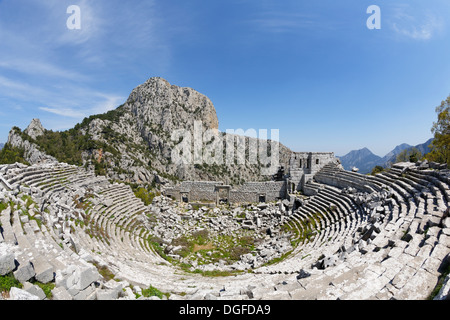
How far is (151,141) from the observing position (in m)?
74.1

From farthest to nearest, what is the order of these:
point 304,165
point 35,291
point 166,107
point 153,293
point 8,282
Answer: point 166,107 → point 304,165 → point 153,293 → point 8,282 → point 35,291

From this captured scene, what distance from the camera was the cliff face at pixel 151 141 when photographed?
1905 inches

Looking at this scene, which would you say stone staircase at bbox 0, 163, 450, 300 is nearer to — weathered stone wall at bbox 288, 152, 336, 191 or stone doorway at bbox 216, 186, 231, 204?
weathered stone wall at bbox 288, 152, 336, 191

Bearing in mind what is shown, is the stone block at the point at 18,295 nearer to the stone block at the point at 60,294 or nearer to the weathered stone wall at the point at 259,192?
the stone block at the point at 60,294

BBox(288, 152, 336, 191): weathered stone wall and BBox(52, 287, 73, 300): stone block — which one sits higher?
BBox(288, 152, 336, 191): weathered stone wall

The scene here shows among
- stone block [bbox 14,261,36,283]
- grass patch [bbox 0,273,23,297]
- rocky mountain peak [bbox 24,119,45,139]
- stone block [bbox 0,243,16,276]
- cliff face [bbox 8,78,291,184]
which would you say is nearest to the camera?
grass patch [bbox 0,273,23,297]

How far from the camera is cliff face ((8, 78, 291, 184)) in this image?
48.4 m

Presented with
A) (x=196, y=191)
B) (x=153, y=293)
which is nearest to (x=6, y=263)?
(x=153, y=293)

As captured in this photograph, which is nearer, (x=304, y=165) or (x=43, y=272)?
(x=43, y=272)

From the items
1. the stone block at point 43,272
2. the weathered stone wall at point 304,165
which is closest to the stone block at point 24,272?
the stone block at point 43,272

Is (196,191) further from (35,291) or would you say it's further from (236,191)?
(35,291)

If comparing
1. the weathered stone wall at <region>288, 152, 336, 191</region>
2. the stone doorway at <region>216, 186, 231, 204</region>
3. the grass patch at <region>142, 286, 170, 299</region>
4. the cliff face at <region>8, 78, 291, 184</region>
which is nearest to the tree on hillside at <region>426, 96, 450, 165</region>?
the weathered stone wall at <region>288, 152, 336, 191</region>

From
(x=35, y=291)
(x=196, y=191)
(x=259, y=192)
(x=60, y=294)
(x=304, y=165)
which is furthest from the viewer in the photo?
(x=304, y=165)
